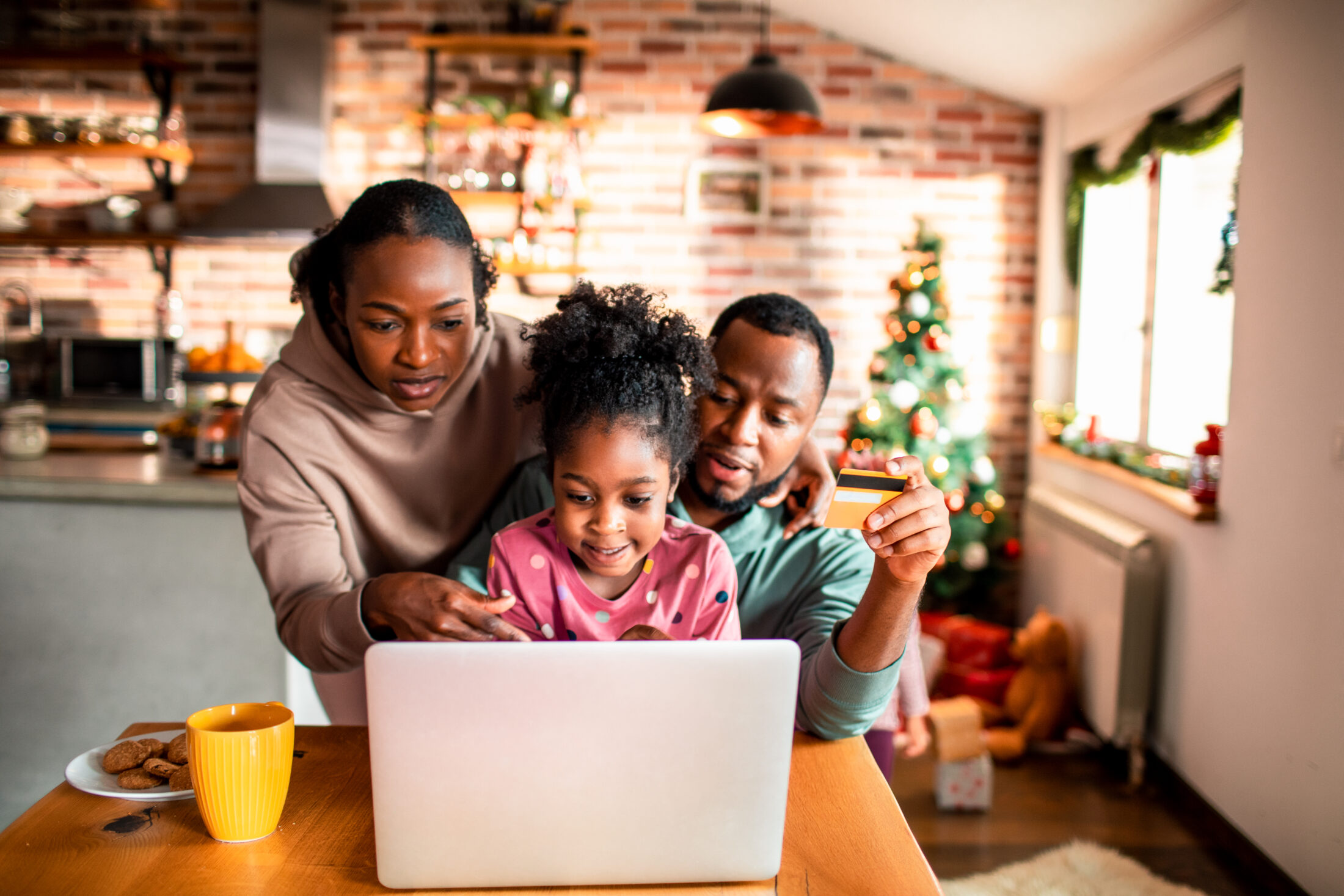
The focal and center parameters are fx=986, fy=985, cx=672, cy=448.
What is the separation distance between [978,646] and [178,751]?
313 cm

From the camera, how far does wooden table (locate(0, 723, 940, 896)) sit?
815 mm

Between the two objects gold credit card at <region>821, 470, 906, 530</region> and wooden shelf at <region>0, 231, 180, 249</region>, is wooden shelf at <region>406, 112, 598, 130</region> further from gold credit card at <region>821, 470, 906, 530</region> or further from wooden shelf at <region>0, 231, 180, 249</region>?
gold credit card at <region>821, 470, 906, 530</region>

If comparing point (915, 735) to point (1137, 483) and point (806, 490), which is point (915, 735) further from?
point (1137, 483)

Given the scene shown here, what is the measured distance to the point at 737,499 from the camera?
1.41 meters

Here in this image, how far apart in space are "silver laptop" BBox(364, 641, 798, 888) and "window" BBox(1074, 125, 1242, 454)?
96.4 inches

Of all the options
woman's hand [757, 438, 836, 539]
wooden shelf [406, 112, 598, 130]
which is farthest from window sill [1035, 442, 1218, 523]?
wooden shelf [406, 112, 598, 130]

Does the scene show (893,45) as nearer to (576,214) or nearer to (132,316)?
(576,214)

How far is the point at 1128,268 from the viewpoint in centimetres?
371

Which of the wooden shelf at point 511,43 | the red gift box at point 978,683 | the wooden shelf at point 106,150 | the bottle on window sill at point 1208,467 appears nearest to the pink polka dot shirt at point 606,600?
the bottle on window sill at point 1208,467

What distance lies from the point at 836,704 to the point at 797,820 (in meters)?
0.18

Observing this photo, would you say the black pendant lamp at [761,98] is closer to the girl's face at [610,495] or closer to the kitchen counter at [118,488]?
the kitchen counter at [118,488]

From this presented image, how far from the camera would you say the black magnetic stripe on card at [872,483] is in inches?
36.2

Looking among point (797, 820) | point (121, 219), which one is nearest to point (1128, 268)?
point (797, 820)

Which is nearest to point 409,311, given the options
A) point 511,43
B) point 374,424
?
point 374,424
